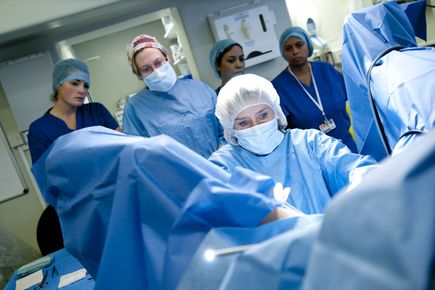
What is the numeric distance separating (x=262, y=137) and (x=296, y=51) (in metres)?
0.98

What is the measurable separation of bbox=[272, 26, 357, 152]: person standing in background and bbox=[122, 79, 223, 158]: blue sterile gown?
1.42 ft

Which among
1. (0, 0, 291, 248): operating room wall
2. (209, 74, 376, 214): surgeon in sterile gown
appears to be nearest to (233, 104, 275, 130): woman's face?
(209, 74, 376, 214): surgeon in sterile gown

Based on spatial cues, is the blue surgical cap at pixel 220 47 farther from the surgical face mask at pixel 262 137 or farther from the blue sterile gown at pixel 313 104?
the surgical face mask at pixel 262 137

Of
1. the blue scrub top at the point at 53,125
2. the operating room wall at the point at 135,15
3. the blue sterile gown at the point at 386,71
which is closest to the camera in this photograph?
the blue sterile gown at the point at 386,71

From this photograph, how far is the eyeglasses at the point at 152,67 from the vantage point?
1.70 m

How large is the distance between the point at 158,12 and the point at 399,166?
90.7 inches

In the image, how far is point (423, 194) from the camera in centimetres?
28

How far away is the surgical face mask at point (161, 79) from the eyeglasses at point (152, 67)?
0.01 m

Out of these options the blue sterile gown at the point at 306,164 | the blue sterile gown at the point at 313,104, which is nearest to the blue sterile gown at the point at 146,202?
the blue sterile gown at the point at 306,164

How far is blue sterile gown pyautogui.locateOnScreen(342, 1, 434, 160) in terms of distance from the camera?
2.62 feet

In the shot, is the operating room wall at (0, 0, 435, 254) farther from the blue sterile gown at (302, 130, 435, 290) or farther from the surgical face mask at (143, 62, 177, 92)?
the blue sterile gown at (302, 130, 435, 290)

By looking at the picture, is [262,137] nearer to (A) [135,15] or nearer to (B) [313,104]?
(B) [313,104]

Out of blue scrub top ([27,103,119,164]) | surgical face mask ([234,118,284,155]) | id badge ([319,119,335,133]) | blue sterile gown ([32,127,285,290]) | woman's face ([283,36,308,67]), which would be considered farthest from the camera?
woman's face ([283,36,308,67])

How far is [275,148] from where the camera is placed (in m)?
1.24
